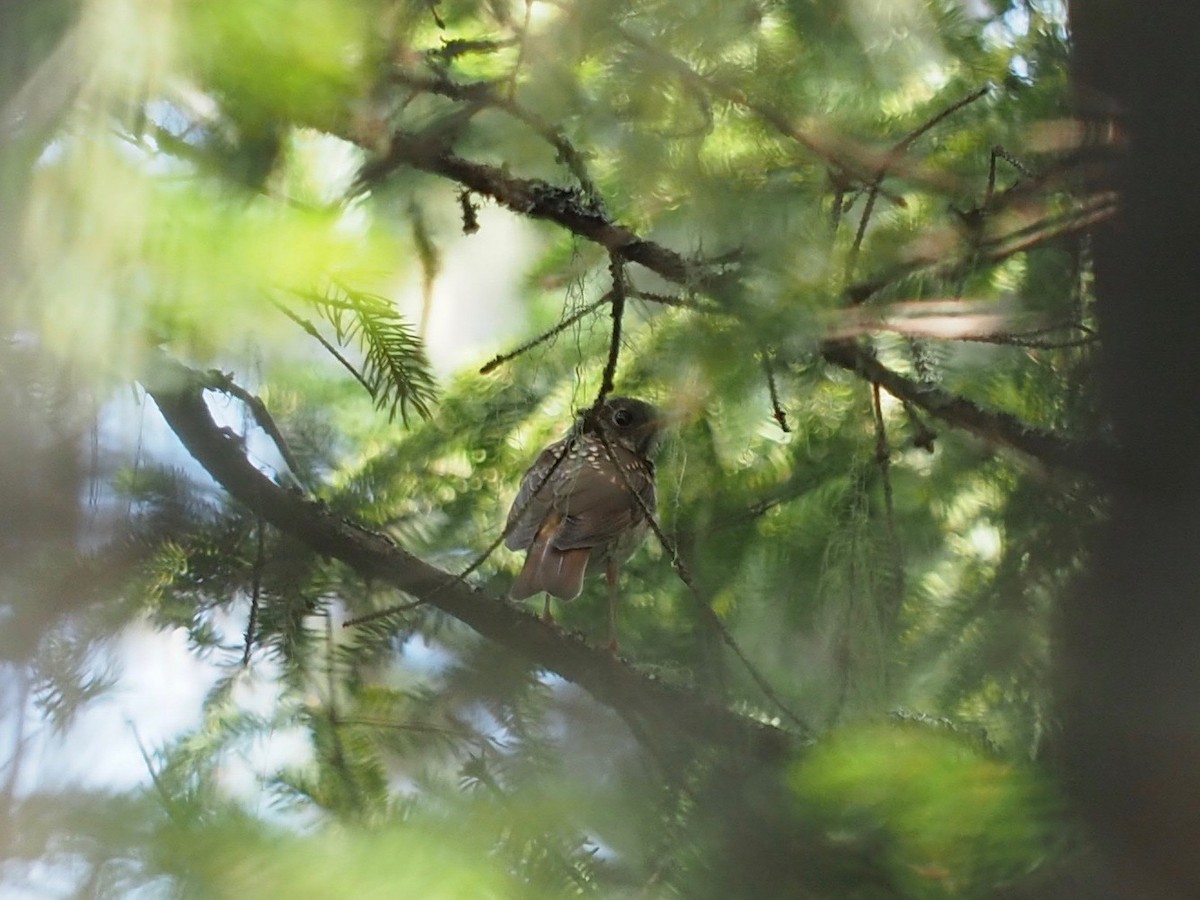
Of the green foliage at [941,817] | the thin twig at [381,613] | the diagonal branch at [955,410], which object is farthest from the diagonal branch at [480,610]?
the diagonal branch at [955,410]

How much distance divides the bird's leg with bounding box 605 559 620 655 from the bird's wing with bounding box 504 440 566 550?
0.08 metres

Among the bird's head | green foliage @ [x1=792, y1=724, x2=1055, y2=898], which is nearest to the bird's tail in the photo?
the bird's head

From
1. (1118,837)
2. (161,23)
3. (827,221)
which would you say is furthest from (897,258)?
(161,23)

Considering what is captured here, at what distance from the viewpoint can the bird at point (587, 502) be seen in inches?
31.8

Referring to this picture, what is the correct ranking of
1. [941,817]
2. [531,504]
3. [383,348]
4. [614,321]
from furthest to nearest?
1. [531,504]
2. [614,321]
3. [383,348]
4. [941,817]

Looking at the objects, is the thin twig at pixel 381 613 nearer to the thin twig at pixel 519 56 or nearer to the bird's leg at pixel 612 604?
the bird's leg at pixel 612 604

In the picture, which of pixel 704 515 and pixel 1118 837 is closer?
pixel 1118 837

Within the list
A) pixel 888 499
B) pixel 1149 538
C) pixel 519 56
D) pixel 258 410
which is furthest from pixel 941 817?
pixel 519 56

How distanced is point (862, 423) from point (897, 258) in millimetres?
133

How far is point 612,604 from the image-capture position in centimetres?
88

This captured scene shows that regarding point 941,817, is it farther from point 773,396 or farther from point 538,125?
point 538,125

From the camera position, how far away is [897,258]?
0.77 m

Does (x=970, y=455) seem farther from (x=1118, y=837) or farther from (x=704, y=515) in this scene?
(x=1118, y=837)

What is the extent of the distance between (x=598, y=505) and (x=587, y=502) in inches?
0.6
